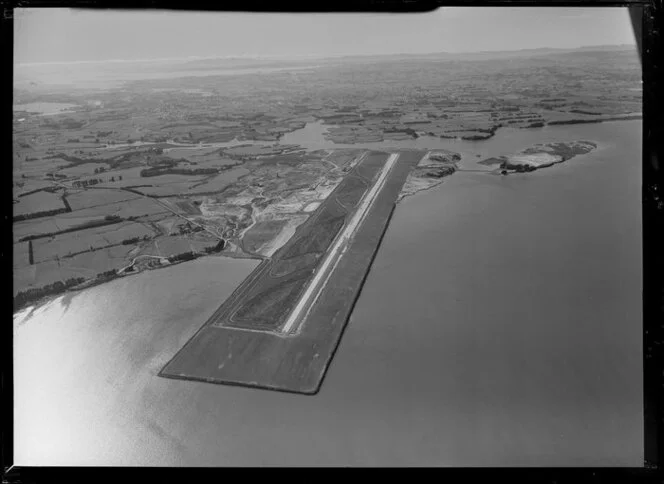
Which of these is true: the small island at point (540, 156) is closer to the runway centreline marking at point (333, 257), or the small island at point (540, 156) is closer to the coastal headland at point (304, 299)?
the coastal headland at point (304, 299)

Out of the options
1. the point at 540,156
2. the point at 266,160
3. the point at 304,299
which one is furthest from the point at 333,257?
the point at 540,156

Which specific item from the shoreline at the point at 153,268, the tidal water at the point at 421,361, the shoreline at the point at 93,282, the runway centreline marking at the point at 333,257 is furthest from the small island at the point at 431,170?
the shoreline at the point at 93,282

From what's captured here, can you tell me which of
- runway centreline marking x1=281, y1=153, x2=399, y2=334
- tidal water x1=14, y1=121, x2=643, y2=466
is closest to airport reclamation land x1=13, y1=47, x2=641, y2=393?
runway centreline marking x1=281, y1=153, x2=399, y2=334

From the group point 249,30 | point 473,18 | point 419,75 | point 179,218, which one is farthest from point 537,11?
point 179,218

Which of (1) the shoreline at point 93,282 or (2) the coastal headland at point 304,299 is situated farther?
(1) the shoreline at point 93,282

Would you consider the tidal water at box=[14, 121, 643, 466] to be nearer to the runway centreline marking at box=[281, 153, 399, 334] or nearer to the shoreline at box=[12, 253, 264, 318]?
the shoreline at box=[12, 253, 264, 318]
